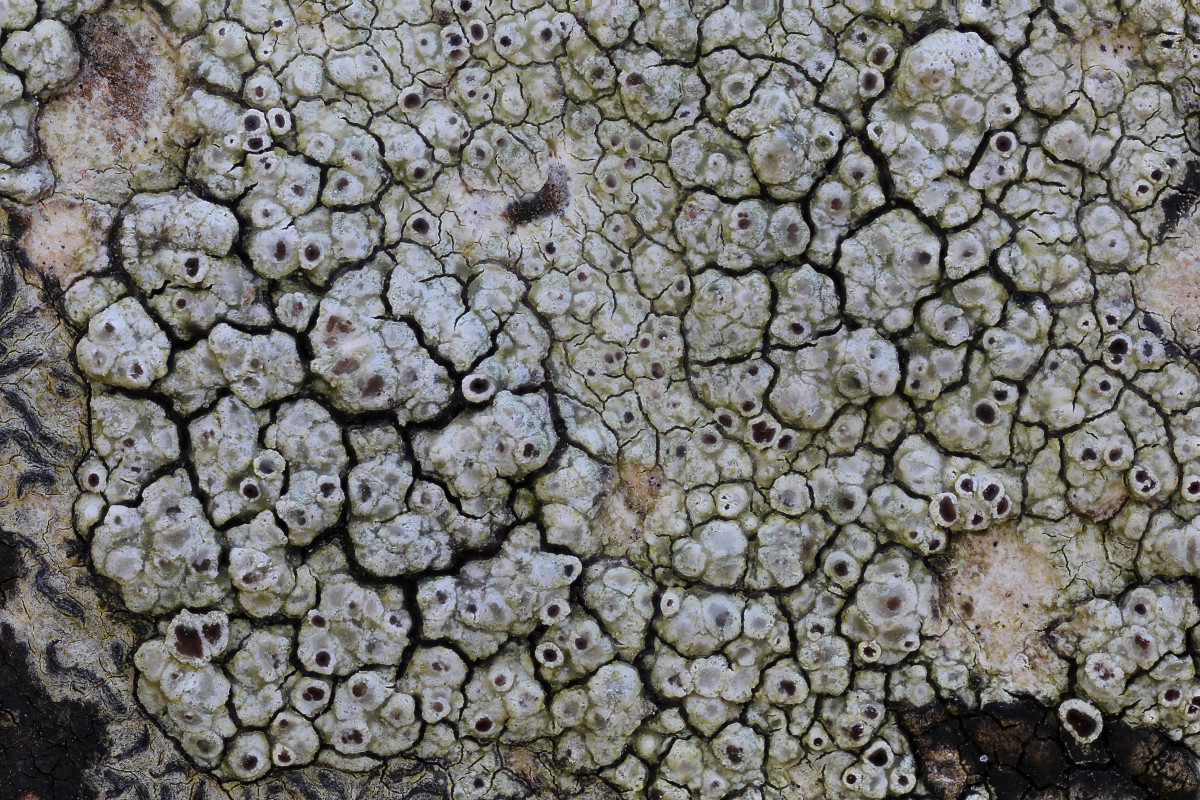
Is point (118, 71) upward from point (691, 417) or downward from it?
upward

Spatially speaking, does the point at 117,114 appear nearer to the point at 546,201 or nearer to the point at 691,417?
the point at 546,201

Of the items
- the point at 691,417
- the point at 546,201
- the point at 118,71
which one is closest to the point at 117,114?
Answer: the point at 118,71

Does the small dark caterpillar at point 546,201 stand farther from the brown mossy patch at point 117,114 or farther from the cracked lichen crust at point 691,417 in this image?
the brown mossy patch at point 117,114

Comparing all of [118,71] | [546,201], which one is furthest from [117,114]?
[546,201]

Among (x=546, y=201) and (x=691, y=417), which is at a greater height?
(x=546, y=201)

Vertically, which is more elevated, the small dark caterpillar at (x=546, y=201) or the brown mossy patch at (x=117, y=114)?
the small dark caterpillar at (x=546, y=201)

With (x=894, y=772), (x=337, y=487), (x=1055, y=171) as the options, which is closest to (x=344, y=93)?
(x=337, y=487)

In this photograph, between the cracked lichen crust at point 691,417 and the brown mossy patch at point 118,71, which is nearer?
the cracked lichen crust at point 691,417

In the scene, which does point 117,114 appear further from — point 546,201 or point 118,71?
point 546,201

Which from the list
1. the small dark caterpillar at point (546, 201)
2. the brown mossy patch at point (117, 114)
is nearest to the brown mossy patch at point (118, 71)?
the brown mossy patch at point (117, 114)

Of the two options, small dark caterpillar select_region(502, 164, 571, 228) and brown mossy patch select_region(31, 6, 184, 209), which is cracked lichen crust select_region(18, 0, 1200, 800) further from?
small dark caterpillar select_region(502, 164, 571, 228)
